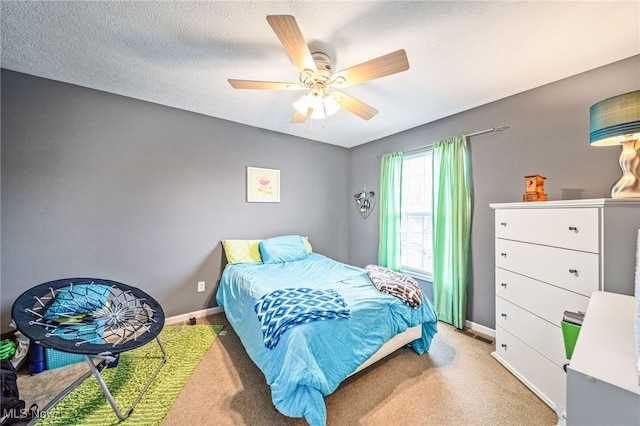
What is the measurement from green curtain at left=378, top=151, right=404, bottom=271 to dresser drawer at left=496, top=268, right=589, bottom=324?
1.46 metres

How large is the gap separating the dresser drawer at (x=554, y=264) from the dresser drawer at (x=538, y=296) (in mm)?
40

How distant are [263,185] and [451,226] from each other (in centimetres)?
253

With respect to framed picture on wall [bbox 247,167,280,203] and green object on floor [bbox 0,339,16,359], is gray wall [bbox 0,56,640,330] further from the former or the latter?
green object on floor [bbox 0,339,16,359]

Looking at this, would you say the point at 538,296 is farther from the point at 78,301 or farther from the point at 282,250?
the point at 78,301

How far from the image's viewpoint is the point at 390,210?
11.4 feet

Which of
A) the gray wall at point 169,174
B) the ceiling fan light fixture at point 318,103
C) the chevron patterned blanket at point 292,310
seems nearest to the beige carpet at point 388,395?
the chevron patterned blanket at point 292,310

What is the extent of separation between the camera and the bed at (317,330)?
129cm

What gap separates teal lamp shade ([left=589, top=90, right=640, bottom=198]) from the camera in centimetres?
132

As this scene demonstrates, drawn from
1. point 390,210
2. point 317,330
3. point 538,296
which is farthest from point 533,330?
point 390,210

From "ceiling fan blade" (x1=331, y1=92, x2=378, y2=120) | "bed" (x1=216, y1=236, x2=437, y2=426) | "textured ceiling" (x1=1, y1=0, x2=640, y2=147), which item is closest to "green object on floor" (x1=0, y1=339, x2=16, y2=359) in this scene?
"bed" (x1=216, y1=236, x2=437, y2=426)

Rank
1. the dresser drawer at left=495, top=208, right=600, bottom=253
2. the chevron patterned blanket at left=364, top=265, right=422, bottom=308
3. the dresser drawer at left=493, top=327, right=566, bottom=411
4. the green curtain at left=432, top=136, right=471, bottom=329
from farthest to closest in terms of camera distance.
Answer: the green curtain at left=432, top=136, right=471, bottom=329
the chevron patterned blanket at left=364, top=265, right=422, bottom=308
the dresser drawer at left=493, top=327, right=566, bottom=411
the dresser drawer at left=495, top=208, right=600, bottom=253

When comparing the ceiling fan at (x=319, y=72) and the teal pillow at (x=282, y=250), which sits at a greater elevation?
the ceiling fan at (x=319, y=72)

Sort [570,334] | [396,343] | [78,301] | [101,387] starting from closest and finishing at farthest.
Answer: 1. [570,334]
2. [101,387]
3. [78,301]
4. [396,343]

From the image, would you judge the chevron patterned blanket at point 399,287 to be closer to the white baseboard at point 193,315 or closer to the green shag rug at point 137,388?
the green shag rug at point 137,388
